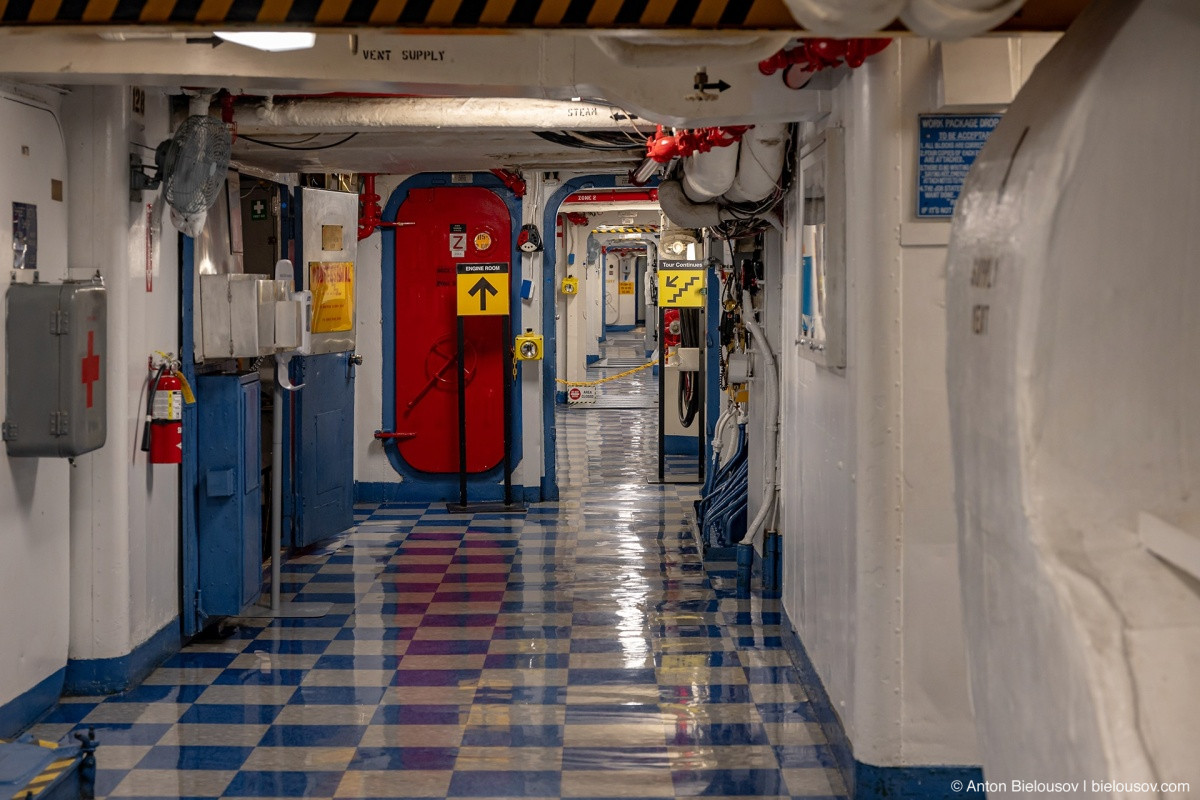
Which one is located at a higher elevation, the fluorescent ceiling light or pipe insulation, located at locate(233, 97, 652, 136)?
pipe insulation, located at locate(233, 97, 652, 136)

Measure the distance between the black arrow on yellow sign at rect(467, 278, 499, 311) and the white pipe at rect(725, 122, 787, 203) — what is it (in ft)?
14.3

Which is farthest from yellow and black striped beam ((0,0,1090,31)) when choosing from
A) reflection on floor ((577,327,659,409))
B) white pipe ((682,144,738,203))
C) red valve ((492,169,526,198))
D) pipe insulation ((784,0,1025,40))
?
reflection on floor ((577,327,659,409))

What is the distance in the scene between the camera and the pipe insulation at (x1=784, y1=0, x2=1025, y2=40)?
6.36 feet

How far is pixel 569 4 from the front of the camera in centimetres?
225

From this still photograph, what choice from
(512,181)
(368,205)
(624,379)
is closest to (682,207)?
(512,181)

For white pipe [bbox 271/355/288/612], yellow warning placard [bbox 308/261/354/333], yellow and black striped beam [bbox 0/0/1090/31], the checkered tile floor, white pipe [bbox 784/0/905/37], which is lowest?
the checkered tile floor

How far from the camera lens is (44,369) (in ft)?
16.8

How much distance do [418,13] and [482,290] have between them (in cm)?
823

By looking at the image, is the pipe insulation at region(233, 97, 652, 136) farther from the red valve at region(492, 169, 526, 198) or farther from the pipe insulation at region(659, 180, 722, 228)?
the red valve at region(492, 169, 526, 198)

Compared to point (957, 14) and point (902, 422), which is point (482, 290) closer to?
point (902, 422)

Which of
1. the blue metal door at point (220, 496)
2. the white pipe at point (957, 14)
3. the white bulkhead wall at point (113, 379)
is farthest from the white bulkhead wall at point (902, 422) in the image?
the blue metal door at point (220, 496)

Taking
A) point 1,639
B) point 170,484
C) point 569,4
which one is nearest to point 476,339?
point 170,484

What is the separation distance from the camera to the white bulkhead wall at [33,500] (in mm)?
5047

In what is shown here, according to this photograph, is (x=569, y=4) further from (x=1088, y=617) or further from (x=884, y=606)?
(x=884, y=606)
